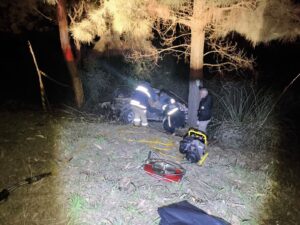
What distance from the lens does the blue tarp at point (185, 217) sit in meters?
4.03

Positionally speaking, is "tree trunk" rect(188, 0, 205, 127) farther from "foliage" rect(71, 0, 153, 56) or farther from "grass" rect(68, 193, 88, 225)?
"grass" rect(68, 193, 88, 225)

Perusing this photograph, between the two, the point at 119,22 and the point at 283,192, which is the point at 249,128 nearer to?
the point at 283,192

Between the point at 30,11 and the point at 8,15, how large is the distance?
956 millimetres

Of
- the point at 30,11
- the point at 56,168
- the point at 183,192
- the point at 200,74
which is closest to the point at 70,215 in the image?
the point at 56,168

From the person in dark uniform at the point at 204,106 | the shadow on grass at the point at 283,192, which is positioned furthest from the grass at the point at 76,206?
the person in dark uniform at the point at 204,106

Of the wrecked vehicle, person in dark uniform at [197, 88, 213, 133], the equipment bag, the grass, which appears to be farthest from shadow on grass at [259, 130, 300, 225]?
the grass

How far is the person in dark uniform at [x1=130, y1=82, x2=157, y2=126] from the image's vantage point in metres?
7.66

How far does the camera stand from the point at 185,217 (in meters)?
4.07

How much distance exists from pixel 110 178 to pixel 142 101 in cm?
301

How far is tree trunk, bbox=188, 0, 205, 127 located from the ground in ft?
3.88

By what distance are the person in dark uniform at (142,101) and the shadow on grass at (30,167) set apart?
6.24 ft

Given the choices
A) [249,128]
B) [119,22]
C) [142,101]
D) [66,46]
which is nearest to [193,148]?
[249,128]

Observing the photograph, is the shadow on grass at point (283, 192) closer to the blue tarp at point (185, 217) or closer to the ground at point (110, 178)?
the ground at point (110, 178)

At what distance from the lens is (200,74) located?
730cm
